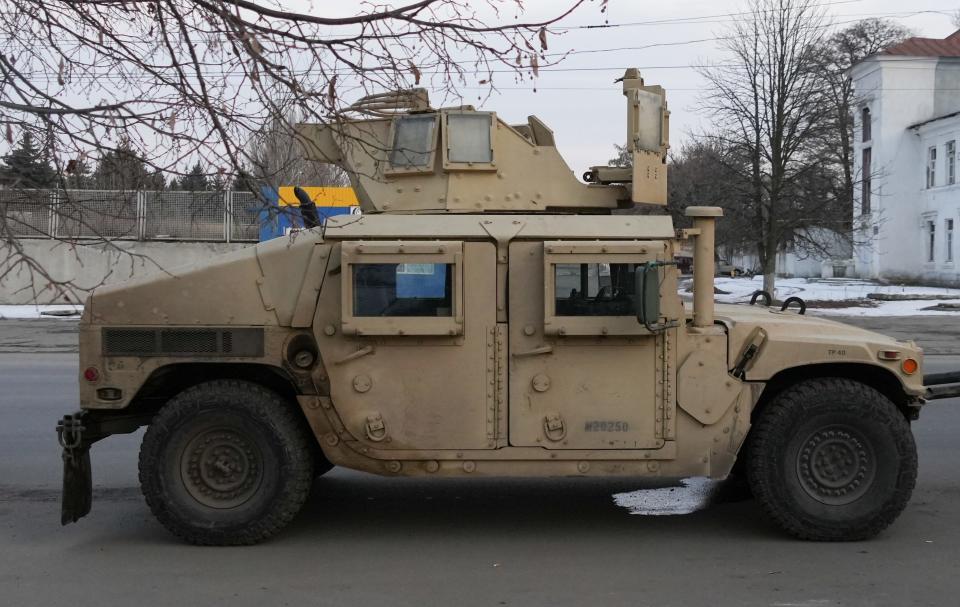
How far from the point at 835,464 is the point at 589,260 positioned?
181 cm

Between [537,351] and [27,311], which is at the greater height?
[537,351]

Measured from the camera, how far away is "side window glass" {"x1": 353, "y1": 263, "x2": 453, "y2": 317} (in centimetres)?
609

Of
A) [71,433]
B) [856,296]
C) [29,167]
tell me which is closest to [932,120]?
[856,296]

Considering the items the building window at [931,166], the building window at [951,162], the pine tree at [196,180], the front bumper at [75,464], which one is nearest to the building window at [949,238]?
the building window at [951,162]

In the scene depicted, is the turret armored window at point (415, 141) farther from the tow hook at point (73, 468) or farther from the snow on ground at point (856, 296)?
the snow on ground at point (856, 296)

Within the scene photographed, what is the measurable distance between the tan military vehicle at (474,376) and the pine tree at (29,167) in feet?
3.82

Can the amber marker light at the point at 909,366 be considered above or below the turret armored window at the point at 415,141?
below

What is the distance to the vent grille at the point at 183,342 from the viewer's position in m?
6.18

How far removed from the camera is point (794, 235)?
106ft

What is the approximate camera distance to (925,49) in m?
43.2

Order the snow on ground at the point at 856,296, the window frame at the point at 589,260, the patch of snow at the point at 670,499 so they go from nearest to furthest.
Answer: the window frame at the point at 589,260, the patch of snow at the point at 670,499, the snow on ground at the point at 856,296

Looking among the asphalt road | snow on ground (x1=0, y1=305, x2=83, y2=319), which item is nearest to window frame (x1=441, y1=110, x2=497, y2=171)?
the asphalt road

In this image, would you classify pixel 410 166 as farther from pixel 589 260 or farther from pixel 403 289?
pixel 589 260

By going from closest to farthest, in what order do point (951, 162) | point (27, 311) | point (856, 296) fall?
point (27, 311), point (856, 296), point (951, 162)
